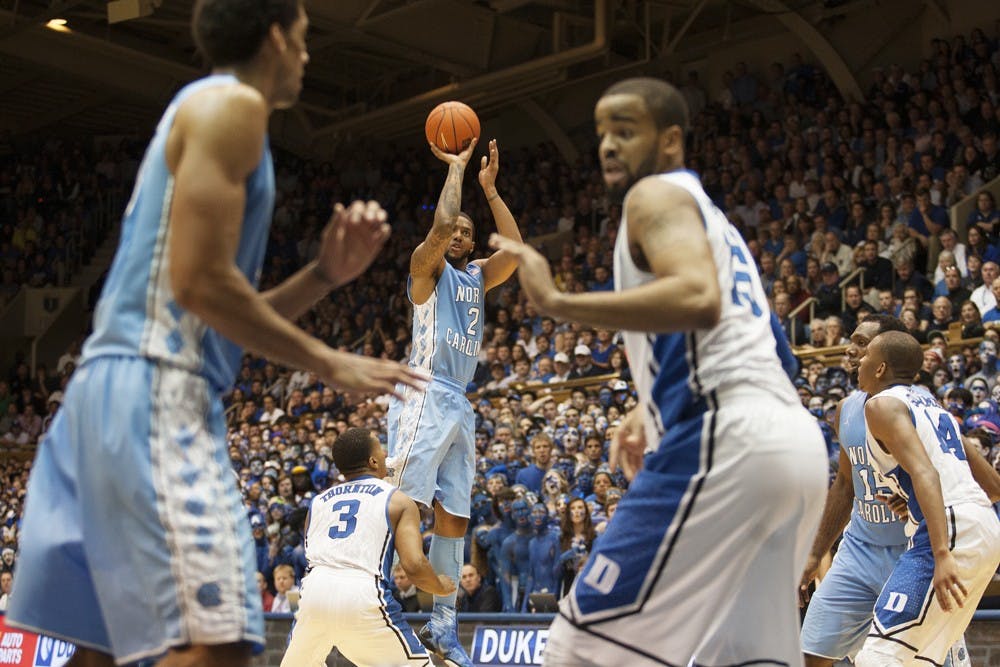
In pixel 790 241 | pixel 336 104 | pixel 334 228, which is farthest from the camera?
pixel 336 104

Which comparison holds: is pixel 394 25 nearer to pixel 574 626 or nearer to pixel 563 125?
pixel 563 125

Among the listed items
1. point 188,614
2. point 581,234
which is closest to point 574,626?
point 188,614

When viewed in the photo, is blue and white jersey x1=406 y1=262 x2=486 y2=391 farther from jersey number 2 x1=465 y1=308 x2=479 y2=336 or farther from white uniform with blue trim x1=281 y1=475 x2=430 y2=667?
white uniform with blue trim x1=281 y1=475 x2=430 y2=667

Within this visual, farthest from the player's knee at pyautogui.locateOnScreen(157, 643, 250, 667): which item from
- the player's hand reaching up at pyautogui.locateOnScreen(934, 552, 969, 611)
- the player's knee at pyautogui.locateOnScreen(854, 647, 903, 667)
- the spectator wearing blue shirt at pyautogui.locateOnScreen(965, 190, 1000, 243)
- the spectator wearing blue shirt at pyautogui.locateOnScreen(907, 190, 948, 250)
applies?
the spectator wearing blue shirt at pyautogui.locateOnScreen(907, 190, 948, 250)

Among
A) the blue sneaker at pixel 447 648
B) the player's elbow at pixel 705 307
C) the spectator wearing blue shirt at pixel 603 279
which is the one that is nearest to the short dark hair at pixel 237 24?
the player's elbow at pixel 705 307

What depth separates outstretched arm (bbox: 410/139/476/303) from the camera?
717cm

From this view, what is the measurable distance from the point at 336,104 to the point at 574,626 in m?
24.3

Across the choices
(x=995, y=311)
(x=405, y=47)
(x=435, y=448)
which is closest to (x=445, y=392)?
(x=435, y=448)

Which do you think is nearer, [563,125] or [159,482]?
[159,482]

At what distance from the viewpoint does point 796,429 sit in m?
3.62

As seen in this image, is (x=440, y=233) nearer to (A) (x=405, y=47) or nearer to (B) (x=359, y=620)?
(B) (x=359, y=620)

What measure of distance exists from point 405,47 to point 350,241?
19.0 metres

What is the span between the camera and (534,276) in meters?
3.48

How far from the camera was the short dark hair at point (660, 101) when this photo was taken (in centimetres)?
374
